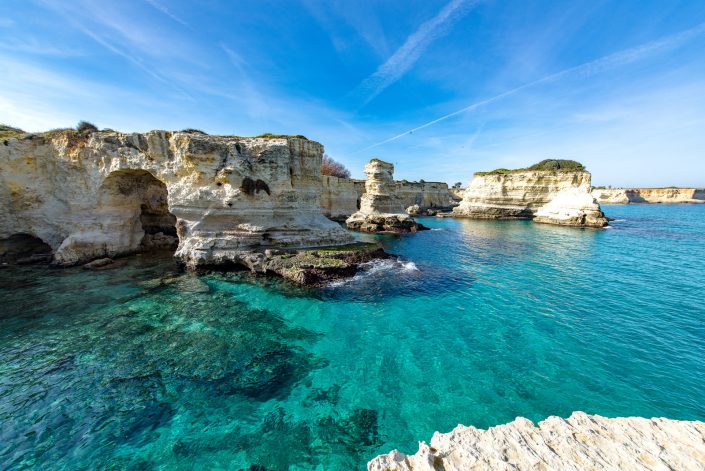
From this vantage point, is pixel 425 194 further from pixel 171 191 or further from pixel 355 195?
pixel 171 191

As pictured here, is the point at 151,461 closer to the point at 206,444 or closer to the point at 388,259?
the point at 206,444

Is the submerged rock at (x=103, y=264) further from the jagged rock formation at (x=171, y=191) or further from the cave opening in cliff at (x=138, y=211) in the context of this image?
the cave opening in cliff at (x=138, y=211)

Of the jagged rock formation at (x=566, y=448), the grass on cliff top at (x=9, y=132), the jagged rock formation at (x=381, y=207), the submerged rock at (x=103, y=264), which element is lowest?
the submerged rock at (x=103, y=264)

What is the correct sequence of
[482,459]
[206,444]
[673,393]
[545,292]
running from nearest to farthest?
[482,459], [206,444], [673,393], [545,292]

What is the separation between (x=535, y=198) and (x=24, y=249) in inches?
2835

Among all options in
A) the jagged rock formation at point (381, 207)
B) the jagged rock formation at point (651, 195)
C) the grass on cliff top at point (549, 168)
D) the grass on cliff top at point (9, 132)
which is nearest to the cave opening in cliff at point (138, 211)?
the grass on cliff top at point (9, 132)

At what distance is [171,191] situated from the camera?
19.4 m

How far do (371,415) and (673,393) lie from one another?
28.6ft

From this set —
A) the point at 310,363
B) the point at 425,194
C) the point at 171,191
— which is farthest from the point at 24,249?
the point at 425,194

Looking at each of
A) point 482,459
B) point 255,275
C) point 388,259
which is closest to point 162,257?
point 255,275

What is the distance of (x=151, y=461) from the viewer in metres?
5.94

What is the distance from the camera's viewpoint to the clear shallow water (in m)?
6.52

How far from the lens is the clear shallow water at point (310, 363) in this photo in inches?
257

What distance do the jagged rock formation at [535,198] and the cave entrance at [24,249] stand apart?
2522 inches
